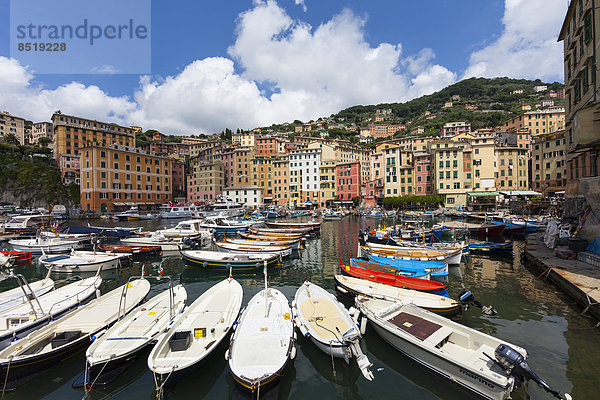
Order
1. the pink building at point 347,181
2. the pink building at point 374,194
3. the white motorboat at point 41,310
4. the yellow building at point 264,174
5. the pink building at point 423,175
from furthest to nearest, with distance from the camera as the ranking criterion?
1. the yellow building at point 264,174
2. the pink building at point 347,181
3. the pink building at point 374,194
4. the pink building at point 423,175
5. the white motorboat at point 41,310

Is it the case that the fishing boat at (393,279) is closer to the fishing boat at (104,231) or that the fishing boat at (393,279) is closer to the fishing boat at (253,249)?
the fishing boat at (253,249)

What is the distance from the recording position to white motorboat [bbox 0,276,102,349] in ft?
28.1

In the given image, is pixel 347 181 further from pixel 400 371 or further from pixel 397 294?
→ pixel 400 371

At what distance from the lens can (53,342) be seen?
26.0ft

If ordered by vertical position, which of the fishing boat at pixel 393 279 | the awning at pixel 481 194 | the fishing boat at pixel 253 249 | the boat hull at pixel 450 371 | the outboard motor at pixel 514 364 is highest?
the awning at pixel 481 194

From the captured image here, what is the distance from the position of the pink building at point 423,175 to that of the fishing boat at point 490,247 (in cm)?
5284

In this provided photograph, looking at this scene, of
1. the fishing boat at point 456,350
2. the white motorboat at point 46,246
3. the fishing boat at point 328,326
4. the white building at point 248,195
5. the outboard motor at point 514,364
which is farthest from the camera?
the white building at point 248,195

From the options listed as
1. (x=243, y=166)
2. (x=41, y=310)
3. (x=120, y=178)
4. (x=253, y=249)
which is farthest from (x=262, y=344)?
(x=243, y=166)

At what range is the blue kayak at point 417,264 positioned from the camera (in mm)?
15992

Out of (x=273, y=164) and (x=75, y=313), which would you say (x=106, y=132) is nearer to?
(x=273, y=164)

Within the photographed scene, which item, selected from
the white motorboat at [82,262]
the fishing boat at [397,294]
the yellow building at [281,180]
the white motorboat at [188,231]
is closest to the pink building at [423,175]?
the yellow building at [281,180]

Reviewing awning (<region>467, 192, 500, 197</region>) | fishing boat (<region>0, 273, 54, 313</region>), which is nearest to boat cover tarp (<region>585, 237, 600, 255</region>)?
fishing boat (<region>0, 273, 54, 313</region>)

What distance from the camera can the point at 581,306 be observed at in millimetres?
11297

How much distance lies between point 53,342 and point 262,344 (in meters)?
6.39
